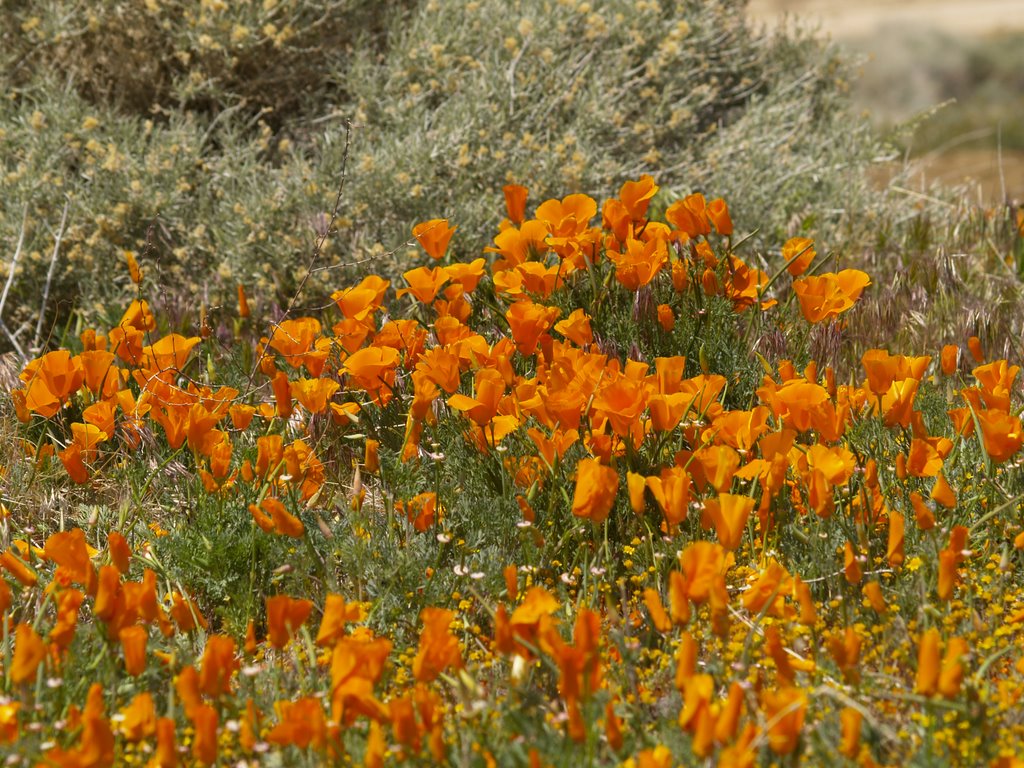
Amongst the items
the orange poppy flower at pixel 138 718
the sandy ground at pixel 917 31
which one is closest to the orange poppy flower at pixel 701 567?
the orange poppy flower at pixel 138 718

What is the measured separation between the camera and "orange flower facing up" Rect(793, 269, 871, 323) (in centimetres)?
260

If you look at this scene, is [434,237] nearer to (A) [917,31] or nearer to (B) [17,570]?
(B) [17,570]

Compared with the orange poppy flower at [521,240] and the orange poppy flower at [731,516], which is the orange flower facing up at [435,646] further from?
the orange poppy flower at [521,240]

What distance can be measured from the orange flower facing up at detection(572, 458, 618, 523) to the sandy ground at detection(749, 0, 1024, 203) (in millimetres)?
3159

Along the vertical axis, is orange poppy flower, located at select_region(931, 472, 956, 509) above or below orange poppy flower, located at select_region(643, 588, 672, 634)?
below

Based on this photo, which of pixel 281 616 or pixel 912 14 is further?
pixel 912 14

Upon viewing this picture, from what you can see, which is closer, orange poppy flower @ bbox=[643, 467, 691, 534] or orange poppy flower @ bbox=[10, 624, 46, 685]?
orange poppy flower @ bbox=[10, 624, 46, 685]

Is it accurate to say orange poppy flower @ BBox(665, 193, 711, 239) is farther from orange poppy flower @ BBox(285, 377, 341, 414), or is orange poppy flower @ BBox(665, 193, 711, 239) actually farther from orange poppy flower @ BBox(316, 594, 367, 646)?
orange poppy flower @ BBox(316, 594, 367, 646)

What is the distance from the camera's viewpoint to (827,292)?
2637 mm

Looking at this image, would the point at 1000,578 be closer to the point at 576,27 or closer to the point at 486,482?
the point at 486,482

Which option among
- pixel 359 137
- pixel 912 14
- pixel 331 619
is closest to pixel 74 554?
pixel 331 619

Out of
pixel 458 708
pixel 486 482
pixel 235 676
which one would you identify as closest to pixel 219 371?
pixel 486 482

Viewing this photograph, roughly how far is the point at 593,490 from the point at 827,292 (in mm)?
1004

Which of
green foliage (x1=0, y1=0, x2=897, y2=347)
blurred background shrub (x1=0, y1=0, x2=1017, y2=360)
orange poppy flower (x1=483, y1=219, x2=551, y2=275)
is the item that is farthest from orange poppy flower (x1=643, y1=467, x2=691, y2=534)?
green foliage (x1=0, y1=0, x2=897, y2=347)
